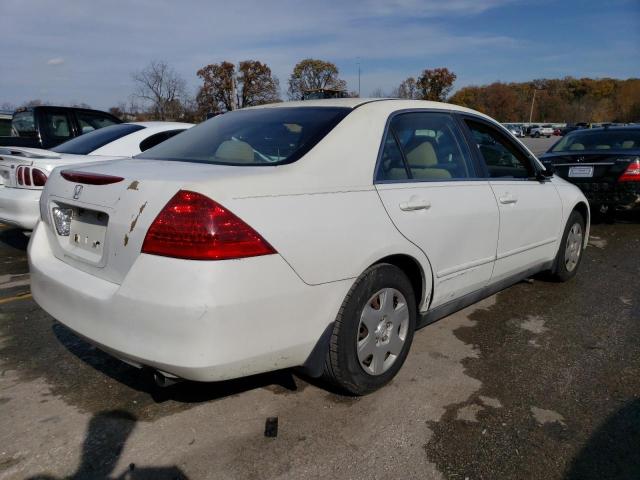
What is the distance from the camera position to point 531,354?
11.1 ft

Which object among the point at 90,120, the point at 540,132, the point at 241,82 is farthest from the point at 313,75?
the point at 90,120

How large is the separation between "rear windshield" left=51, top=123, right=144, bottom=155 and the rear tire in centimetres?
503

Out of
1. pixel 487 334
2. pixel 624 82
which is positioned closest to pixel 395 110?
pixel 487 334

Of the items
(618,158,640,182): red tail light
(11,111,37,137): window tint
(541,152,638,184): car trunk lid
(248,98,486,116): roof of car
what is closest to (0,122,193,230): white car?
(11,111,37,137): window tint

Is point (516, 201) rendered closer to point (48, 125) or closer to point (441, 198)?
point (441, 198)

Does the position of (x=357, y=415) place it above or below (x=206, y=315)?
below

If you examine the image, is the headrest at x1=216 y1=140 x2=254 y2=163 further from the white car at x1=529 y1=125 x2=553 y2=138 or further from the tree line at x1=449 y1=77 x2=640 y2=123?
the tree line at x1=449 y1=77 x2=640 y2=123

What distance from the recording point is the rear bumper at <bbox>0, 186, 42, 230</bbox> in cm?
542

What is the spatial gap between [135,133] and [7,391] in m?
4.17

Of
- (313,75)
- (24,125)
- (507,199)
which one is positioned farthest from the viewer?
(313,75)

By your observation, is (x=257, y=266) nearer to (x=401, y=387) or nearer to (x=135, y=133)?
(x=401, y=387)

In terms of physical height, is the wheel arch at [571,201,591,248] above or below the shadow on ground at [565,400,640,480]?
above

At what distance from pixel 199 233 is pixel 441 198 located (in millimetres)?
1584

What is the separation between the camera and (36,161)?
18.0 ft
